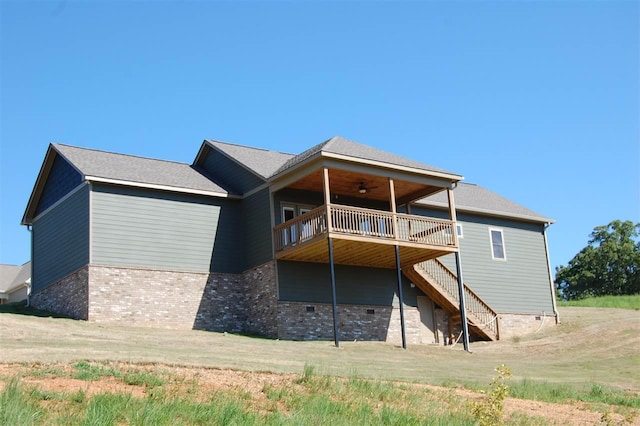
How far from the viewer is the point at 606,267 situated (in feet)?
179

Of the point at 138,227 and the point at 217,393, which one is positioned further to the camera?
the point at 138,227

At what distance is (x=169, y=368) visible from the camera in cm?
1593

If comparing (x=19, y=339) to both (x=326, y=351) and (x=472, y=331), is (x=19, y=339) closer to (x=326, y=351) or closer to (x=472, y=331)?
(x=326, y=351)

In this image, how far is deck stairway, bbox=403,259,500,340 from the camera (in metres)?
30.0

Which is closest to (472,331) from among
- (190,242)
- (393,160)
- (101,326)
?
(393,160)

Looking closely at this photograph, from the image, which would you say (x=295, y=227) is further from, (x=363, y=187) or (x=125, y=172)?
(x=125, y=172)

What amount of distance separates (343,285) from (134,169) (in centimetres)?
815

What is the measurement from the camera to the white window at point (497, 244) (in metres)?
33.2

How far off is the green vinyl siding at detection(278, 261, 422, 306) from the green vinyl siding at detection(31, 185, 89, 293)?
21.1 ft

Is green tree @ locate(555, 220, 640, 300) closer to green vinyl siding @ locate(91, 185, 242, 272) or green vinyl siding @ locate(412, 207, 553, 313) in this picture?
green vinyl siding @ locate(412, 207, 553, 313)

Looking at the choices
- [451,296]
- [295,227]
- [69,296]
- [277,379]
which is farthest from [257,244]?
[277,379]

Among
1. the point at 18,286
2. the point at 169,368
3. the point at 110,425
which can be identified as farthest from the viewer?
the point at 18,286

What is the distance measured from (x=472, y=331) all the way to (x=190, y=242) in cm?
1096

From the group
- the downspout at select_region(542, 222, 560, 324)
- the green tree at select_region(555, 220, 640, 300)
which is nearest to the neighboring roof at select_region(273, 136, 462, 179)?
the downspout at select_region(542, 222, 560, 324)
